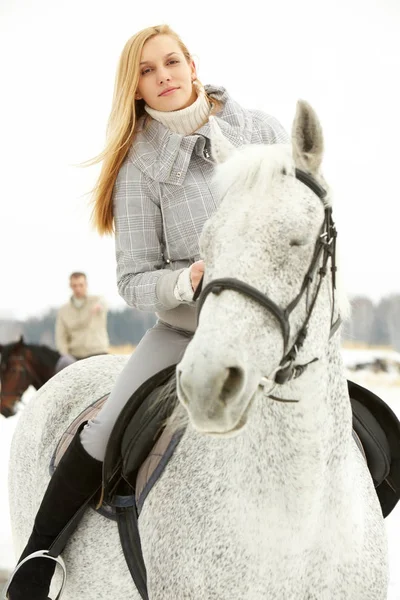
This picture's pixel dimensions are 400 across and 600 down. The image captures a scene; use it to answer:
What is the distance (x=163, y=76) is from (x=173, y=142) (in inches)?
11.4

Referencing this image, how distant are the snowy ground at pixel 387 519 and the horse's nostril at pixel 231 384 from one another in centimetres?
180

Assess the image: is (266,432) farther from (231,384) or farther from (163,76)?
(163,76)

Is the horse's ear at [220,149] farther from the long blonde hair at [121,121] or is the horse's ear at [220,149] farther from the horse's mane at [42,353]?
the horse's mane at [42,353]

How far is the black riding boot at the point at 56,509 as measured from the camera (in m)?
2.12

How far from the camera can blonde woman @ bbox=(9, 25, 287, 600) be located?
2.12 meters

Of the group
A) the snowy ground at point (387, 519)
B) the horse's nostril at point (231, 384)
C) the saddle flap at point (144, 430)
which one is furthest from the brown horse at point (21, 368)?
the horse's nostril at point (231, 384)

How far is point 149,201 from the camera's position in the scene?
219cm

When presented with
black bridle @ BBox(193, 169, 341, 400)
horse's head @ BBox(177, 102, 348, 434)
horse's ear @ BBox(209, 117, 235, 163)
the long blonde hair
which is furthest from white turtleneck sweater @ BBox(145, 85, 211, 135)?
black bridle @ BBox(193, 169, 341, 400)

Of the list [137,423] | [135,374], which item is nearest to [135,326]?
[135,374]

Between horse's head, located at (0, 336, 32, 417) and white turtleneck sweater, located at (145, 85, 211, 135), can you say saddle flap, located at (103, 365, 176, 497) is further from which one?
horse's head, located at (0, 336, 32, 417)

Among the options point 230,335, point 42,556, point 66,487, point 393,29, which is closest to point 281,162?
point 230,335

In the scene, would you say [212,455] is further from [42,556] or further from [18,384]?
[18,384]

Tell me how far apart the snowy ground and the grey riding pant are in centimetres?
114

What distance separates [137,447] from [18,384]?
509 centimetres
